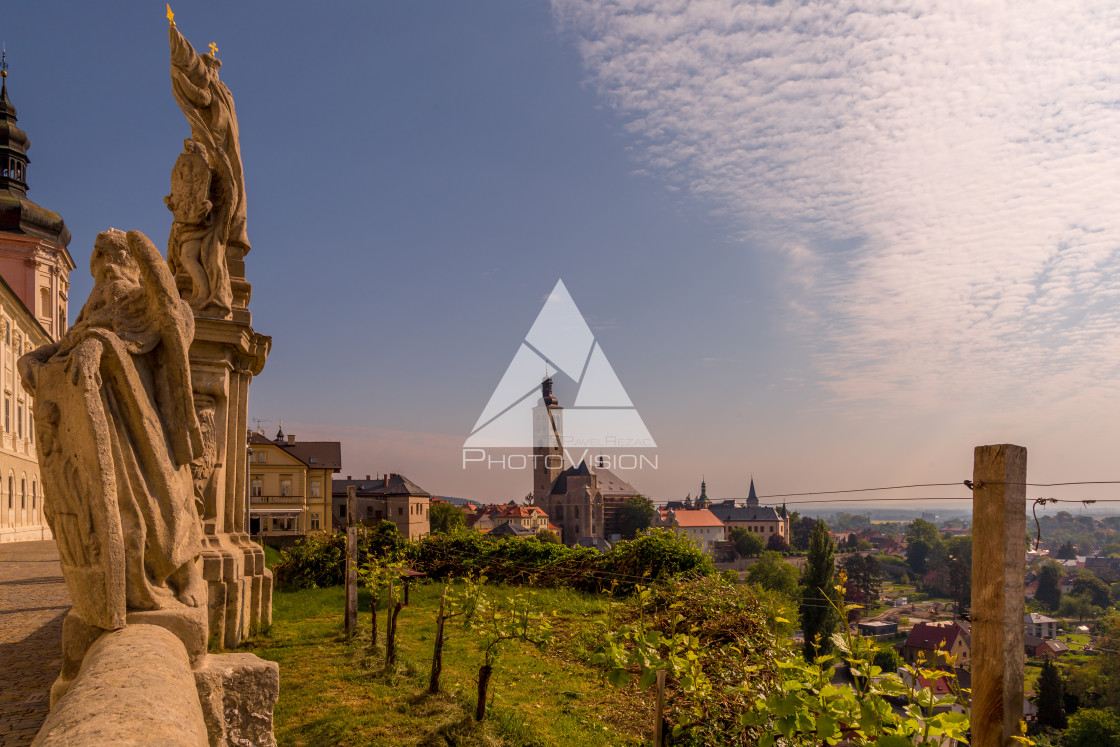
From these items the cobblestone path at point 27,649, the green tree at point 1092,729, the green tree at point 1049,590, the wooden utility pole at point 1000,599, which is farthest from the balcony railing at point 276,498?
the wooden utility pole at point 1000,599

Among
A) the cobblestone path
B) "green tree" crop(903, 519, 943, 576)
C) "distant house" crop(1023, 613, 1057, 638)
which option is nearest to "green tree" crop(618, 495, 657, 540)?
"green tree" crop(903, 519, 943, 576)

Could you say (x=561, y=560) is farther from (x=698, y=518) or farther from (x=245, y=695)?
(x=698, y=518)

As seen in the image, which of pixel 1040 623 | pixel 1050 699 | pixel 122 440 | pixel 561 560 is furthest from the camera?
pixel 1050 699

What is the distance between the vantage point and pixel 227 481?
7848 mm

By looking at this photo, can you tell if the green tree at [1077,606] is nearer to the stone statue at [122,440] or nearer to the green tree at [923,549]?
the stone statue at [122,440]

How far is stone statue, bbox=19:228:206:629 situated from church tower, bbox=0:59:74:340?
48.1 metres

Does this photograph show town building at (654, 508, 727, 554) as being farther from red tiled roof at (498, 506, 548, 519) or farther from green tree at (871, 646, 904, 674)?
green tree at (871, 646, 904, 674)

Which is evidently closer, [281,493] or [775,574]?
[281,493]

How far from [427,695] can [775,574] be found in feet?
193

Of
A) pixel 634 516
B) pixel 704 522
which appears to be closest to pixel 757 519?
pixel 704 522

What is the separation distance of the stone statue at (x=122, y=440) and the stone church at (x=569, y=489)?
90.6m

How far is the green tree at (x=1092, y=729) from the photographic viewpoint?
60.6 ft

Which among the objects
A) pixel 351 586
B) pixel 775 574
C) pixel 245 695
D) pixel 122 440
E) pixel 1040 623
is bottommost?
pixel 775 574

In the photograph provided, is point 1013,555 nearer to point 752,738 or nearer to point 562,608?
point 752,738
